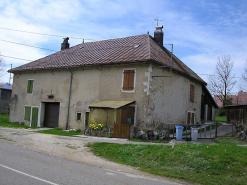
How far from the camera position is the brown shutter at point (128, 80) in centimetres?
1725

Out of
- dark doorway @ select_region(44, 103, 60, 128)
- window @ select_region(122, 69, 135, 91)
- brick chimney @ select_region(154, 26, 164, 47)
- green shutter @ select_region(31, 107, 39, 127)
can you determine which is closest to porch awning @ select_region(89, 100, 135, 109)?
window @ select_region(122, 69, 135, 91)

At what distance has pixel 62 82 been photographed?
21000 mm

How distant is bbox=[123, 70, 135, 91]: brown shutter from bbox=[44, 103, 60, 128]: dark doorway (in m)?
6.91

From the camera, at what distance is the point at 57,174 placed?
688cm

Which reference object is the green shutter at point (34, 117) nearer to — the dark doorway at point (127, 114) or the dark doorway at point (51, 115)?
the dark doorway at point (51, 115)

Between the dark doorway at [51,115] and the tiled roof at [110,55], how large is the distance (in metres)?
3.24

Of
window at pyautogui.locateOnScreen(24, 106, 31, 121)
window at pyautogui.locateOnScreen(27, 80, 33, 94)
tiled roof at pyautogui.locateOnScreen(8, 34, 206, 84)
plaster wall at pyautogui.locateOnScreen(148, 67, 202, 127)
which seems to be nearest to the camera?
plaster wall at pyautogui.locateOnScreen(148, 67, 202, 127)

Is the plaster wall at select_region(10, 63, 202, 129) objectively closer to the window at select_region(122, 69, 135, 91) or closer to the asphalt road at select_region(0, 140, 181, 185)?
the window at select_region(122, 69, 135, 91)

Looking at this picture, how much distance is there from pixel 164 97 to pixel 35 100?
1150 centimetres

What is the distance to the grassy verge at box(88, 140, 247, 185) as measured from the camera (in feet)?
25.5

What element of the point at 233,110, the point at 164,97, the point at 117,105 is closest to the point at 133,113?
the point at 117,105

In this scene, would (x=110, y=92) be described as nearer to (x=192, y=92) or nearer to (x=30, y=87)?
(x=192, y=92)

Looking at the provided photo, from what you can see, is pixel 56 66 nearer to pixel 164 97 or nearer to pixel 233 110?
pixel 164 97

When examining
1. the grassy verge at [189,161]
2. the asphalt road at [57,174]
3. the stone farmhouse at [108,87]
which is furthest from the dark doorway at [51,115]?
the asphalt road at [57,174]
